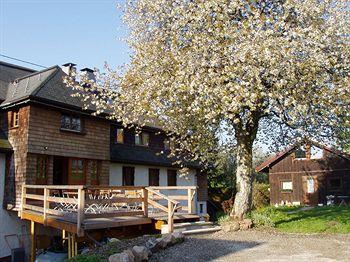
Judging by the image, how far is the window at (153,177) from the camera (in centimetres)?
2766

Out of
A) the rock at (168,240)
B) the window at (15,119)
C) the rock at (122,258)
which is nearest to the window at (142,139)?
the window at (15,119)

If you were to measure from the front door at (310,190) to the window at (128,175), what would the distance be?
18568 millimetres

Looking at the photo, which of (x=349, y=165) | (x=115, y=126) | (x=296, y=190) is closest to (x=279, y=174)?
(x=296, y=190)

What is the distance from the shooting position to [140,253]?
1036 centimetres

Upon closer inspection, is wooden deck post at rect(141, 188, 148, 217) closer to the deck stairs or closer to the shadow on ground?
the deck stairs

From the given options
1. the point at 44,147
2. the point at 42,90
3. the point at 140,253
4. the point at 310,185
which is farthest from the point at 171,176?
the point at 140,253

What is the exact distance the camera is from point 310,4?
13992 mm

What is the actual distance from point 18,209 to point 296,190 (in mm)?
26664

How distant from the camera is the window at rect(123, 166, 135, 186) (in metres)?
25.8

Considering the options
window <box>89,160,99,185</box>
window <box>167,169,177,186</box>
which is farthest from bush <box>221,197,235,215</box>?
window <box>89,160,99,185</box>

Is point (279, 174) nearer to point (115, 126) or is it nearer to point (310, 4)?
point (115, 126)

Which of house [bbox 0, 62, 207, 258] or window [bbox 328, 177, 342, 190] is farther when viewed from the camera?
window [bbox 328, 177, 342, 190]

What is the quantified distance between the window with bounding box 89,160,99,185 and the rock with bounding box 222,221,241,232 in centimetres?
946

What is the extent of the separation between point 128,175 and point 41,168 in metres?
7.09
